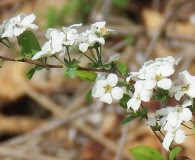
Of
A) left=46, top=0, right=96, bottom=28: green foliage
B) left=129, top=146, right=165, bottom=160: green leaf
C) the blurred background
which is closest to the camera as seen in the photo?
left=129, top=146, right=165, bottom=160: green leaf

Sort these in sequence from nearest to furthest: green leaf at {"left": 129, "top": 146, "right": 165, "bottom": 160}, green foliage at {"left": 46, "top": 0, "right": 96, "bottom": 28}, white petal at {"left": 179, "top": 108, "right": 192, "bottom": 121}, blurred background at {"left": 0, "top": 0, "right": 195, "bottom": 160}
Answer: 1. white petal at {"left": 179, "top": 108, "right": 192, "bottom": 121}
2. green leaf at {"left": 129, "top": 146, "right": 165, "bottom": 160}
3. blurred background at {"left": 0, "top": 0, "right": 195, "bottom": 160}
4. green foliage at {"left": 46, "top": 0, "right": 96, "bottom": 28}

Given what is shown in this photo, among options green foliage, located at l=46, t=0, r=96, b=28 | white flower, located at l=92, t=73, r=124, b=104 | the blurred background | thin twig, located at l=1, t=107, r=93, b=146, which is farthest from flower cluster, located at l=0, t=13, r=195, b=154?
green foliage, located at l=46, t=0, r=96, b=28

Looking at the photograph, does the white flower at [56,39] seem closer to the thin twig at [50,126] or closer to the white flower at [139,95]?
the white flower at [139,95]

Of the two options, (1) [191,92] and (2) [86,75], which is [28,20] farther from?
(1) [191,92]

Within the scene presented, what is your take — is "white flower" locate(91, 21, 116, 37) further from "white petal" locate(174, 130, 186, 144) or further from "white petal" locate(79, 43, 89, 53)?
"white petal" locate(174, 130, 186, 144)

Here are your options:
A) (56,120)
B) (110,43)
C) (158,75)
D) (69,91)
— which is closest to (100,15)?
(110,43)
